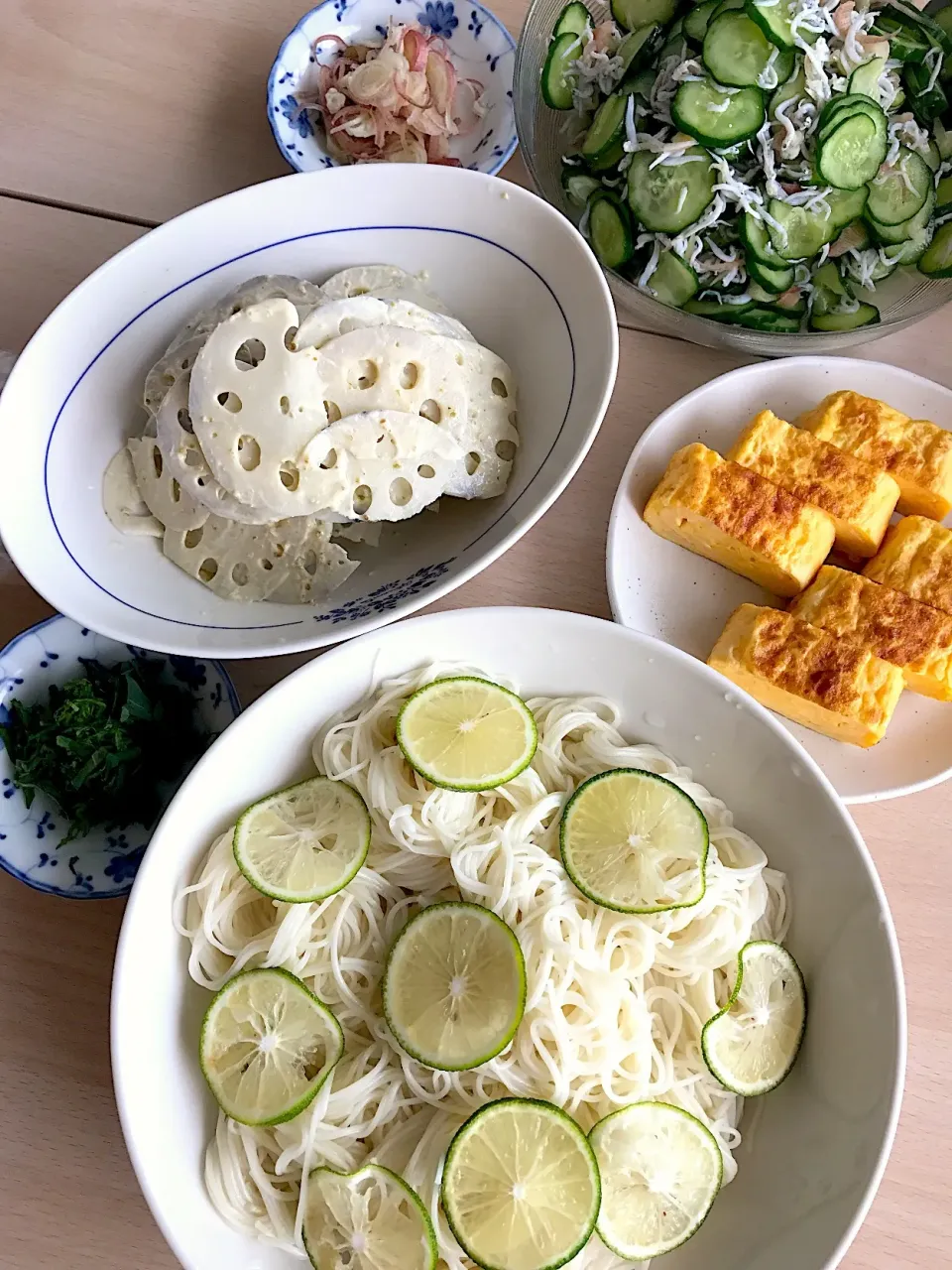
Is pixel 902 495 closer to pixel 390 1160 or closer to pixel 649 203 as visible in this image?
pixel 649 203

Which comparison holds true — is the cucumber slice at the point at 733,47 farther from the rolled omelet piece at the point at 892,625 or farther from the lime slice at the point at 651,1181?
the lime slice at the point at 651,1181

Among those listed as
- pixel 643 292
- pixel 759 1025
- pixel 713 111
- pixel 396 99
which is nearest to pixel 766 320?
pixel 643 292

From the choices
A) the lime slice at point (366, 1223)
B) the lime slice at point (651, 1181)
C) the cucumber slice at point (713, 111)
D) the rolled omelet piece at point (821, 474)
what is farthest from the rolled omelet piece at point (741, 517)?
the lime slice at point (366, 1223)

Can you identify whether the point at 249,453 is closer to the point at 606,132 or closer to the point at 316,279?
the point at 316,279

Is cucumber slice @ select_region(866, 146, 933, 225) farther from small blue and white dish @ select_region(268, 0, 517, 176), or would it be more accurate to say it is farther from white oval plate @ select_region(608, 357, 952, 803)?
small blue and white dish @ select_region(268, 0, 517, 176)

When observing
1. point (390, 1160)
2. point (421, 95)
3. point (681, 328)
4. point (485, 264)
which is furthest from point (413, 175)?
point (390, 1160)

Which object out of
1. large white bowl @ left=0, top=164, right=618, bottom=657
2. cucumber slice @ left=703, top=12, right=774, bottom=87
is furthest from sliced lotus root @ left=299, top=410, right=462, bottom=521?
cucumber slice @ left=703, top=12, right=774, bottom=87
